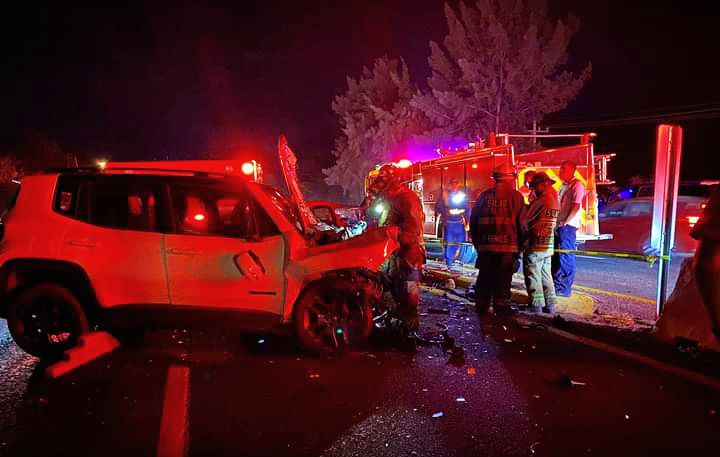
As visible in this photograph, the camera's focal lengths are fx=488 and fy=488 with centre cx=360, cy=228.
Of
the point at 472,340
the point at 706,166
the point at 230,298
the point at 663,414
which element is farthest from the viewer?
the point at 706,166

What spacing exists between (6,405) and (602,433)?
419 cm

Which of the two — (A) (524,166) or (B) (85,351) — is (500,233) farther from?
(A) (524,166)

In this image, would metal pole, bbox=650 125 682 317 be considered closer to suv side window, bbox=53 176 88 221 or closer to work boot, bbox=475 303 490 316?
work boot, bbox=475 303 490 316

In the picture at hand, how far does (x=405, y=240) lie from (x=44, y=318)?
372 centimetres

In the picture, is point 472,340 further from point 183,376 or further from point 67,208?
point 67,208

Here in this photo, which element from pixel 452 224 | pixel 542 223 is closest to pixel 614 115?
pixel 452 224

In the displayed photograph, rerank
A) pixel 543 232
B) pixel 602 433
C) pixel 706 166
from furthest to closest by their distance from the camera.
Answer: pixel 706 166
pixel 543 232
pixel 602 433

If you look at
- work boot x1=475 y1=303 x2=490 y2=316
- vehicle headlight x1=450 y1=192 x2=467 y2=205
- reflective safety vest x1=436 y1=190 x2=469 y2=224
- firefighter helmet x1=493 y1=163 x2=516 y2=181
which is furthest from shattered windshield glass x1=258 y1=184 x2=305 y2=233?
vehicle headlight x1=450 y1=192 x2=467 y2=205

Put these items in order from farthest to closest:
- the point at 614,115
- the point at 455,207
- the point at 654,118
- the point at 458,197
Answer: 1. the point at 614,115
2. the point at 654,118
3. the point at 458,197
4. the point at 455,207

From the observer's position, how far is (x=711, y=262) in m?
2.04

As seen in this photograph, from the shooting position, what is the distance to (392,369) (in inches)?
171

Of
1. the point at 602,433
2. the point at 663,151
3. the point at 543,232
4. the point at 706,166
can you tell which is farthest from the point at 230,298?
the point at 706,166

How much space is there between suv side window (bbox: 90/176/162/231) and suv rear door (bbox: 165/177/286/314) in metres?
0.19

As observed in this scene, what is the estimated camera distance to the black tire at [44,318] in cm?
457
